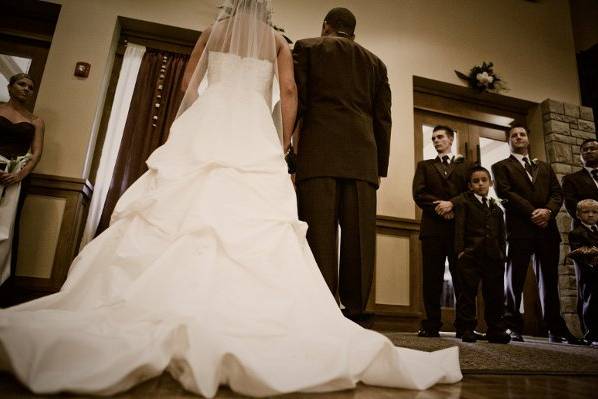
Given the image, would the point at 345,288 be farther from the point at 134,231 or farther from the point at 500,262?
the point at 500,262

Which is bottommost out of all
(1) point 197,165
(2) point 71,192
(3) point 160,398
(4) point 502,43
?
(3) point 160,398

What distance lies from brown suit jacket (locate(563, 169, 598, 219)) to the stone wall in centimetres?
85

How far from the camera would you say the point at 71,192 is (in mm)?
3229

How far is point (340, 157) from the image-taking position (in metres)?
1.81

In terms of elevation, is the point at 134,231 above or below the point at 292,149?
below

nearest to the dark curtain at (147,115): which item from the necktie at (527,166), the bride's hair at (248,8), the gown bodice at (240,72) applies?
the bride's hair at (248,8)

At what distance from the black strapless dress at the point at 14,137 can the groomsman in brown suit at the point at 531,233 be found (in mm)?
3869

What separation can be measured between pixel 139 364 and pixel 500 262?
252cm

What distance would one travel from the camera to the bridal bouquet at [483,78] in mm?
4500

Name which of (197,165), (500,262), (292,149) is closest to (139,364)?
(197,165)

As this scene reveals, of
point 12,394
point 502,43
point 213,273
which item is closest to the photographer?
point 12,394

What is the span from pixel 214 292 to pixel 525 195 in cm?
303

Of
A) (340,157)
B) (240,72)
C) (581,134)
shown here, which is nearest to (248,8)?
(240,72)

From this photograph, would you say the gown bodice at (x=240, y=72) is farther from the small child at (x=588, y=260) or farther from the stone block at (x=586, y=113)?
the stone block at (x=586, y=113)
